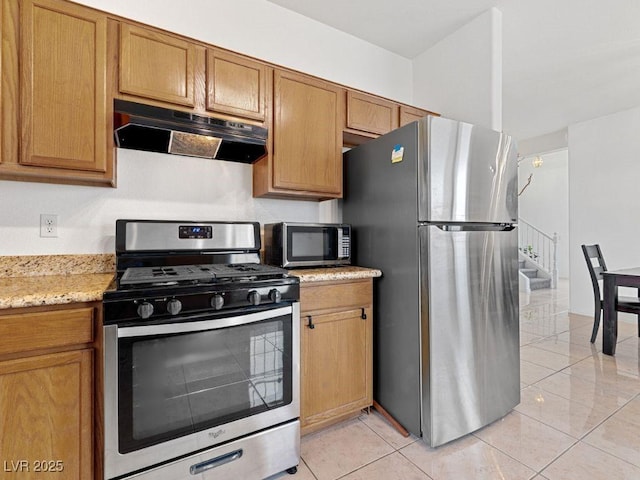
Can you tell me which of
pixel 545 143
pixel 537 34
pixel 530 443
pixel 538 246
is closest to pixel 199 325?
pixel 530 443

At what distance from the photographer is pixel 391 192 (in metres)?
1.94

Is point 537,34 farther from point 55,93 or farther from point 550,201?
point 550,201

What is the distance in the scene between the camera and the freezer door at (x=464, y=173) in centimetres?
171

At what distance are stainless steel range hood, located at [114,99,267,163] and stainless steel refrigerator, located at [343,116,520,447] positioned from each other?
0.82m

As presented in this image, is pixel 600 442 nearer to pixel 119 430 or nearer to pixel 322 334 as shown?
pixel 322 334

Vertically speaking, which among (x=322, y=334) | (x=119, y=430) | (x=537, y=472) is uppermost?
(x=322, y=334)

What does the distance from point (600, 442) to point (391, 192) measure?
5.83 ft

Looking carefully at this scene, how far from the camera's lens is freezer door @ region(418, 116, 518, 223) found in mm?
1706

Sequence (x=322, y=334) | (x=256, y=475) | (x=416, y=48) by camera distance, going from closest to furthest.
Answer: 1. (x=256, y=475)
2. (x=322, y=334)
3. (x=416, y=48)

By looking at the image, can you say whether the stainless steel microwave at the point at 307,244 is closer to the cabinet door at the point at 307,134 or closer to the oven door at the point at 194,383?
the cabinet door at the point at 307,134

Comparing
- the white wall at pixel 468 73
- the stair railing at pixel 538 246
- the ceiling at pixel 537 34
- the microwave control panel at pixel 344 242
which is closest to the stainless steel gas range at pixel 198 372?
the microwave control panel at pixel 344 242

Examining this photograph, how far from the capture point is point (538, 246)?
8.28 metres

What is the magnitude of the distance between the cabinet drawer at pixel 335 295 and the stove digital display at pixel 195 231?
702 millimetres

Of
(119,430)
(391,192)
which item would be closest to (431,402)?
(391,192)
